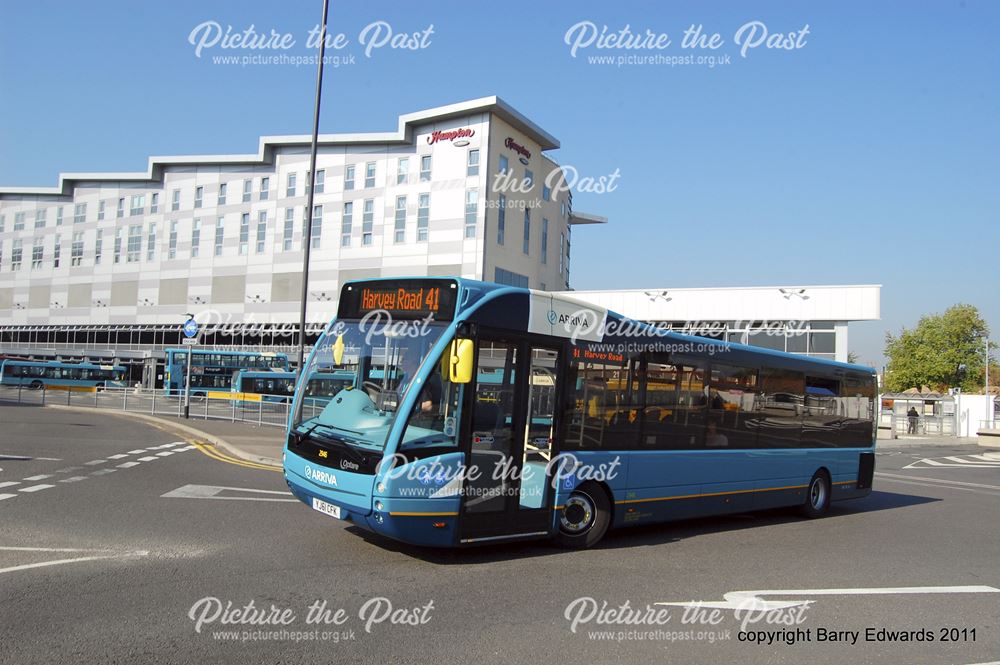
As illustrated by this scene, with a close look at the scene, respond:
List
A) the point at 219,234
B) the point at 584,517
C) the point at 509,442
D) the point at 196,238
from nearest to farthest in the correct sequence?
the point at 509,442
the point at 584,517
the point at 219,234
the point at 196,238

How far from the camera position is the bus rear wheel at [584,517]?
27.4 feet

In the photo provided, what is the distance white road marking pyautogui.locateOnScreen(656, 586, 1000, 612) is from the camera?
6.46m

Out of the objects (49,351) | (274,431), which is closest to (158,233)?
(49,351)

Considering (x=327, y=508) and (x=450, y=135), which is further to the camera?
(x=450, y=135)

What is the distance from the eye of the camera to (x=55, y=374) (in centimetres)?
5450

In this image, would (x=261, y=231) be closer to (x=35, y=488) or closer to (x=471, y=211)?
(x=471, y=211)

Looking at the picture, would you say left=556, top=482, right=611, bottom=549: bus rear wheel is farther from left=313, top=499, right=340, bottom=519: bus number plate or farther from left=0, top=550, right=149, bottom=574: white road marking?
left=0, top=550, right=149, bottom=574: white road marking

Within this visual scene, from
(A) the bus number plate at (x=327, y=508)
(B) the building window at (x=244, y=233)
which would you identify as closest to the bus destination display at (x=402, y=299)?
(A) the bus number plate at (x=327, y=508)

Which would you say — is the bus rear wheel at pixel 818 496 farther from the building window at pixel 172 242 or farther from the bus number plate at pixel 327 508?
the building window at pixel 172 242

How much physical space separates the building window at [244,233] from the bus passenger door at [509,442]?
60600 mm

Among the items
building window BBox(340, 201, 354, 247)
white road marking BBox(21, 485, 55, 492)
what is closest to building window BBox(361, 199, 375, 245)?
building window BBox(340, 201, 354, 247)

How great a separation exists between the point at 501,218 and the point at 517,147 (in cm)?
587

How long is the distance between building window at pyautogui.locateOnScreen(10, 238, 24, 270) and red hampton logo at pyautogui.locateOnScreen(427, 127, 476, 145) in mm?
53195

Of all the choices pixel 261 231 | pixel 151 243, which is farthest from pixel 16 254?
pixel 261 231
